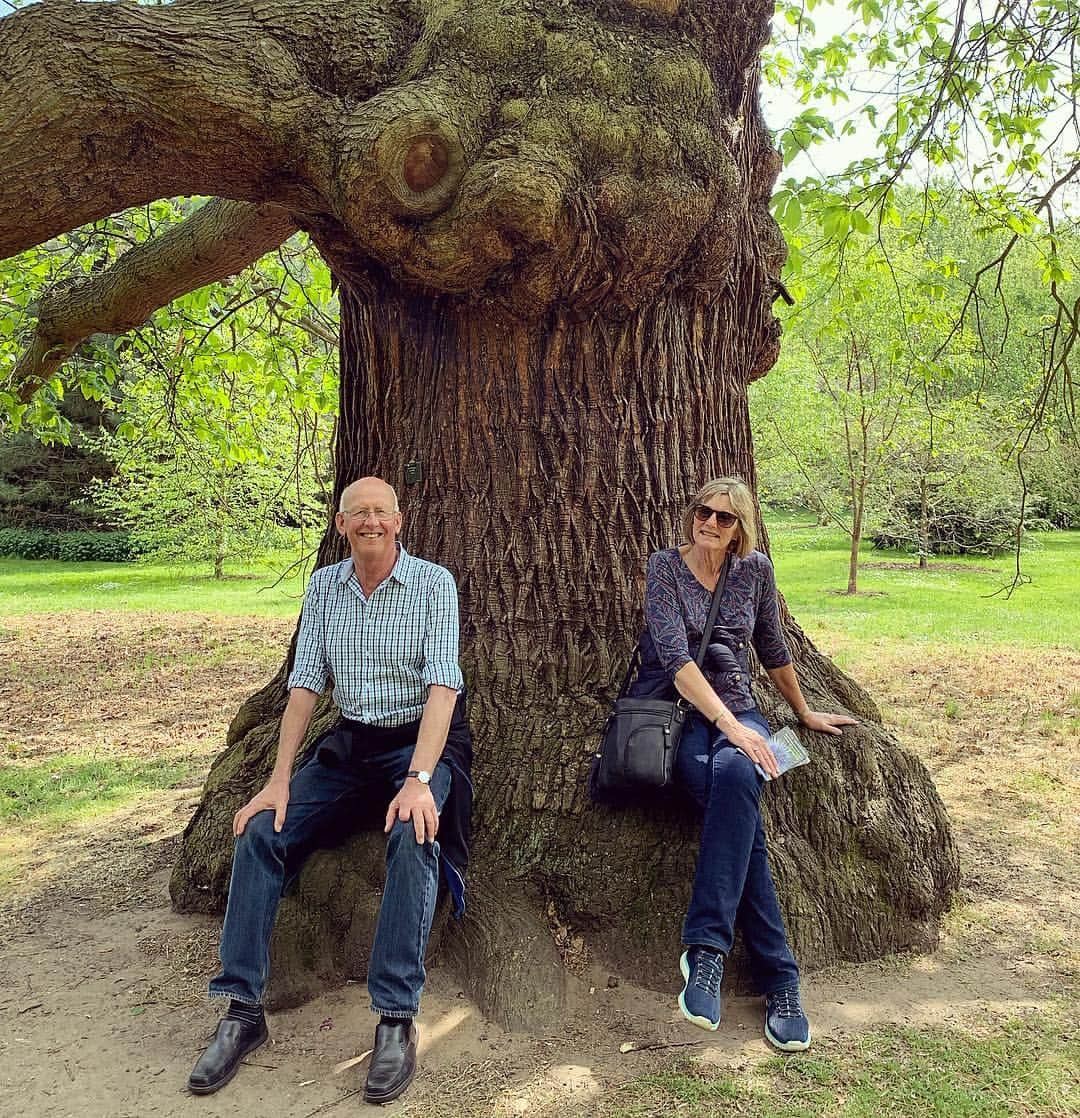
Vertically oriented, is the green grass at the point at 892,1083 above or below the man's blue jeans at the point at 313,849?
below

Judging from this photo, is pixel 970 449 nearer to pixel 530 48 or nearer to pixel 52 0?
pixel 530 48

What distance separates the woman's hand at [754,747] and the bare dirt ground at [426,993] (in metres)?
0.76

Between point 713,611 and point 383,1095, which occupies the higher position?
point 713,611

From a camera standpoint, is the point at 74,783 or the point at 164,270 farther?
the point at 74,783

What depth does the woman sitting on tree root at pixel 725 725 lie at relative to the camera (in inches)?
137

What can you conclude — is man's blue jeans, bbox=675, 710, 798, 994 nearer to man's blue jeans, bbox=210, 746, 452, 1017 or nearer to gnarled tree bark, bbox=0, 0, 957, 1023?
gnarled tree bark, bbox=0, 0, 957, 1023

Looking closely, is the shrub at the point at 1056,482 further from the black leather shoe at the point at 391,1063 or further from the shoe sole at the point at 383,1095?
the shoe sole at the point at 383,1095

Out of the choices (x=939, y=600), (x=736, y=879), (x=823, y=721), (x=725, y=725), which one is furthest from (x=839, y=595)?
(x=736, y=879)

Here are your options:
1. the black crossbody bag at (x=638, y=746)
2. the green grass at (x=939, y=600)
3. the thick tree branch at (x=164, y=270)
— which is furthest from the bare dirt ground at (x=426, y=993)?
the green grass at (x=939, y=600)

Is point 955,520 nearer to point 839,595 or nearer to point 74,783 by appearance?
point 839,595

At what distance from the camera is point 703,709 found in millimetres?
3787

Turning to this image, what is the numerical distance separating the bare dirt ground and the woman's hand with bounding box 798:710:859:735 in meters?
0.93

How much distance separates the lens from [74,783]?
684 cm

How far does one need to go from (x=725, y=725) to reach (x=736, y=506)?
2.82 feet
